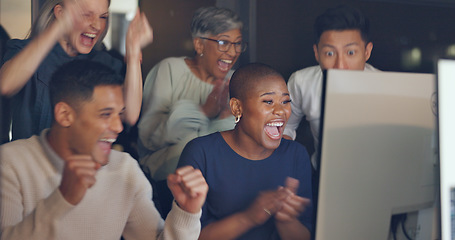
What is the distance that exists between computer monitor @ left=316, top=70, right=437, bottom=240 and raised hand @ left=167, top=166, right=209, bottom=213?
397 millimetres

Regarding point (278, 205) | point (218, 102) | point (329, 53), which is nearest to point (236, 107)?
point (218, 102)

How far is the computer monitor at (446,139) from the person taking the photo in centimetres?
103

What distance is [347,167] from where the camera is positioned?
1044 mm

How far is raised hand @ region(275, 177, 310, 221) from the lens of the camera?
164 centimetres

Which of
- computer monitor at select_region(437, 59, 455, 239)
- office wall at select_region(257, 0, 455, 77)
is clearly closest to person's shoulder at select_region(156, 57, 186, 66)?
office wall at select_region(257, 0, 455, 77)

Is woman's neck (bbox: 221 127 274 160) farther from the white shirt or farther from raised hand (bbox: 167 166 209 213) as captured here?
raised hand (bbox: 167 166 209 213)

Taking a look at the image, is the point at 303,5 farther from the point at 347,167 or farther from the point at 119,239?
the point at 119,239

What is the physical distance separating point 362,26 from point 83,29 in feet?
3.77

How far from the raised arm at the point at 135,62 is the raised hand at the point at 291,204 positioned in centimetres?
62

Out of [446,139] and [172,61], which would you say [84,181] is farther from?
[446,139]

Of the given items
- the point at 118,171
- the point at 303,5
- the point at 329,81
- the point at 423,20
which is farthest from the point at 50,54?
the point at 423,20

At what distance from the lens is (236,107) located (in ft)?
5.55

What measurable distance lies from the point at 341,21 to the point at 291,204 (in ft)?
2.58

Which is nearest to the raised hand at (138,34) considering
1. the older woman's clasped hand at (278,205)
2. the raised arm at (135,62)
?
the raised arm at (135,62)
